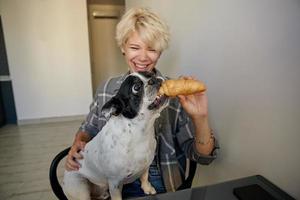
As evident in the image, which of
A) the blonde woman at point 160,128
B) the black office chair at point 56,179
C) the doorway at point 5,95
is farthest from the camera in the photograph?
the doorway at point 5,95

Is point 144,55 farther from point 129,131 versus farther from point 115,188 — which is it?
point 115,188

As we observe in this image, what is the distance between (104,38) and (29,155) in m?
2.81

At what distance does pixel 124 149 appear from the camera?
639 mm

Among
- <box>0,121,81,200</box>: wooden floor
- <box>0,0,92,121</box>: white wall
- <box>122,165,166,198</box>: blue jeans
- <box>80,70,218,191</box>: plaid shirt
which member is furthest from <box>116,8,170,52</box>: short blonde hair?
<box>0,0,92,121</box>: white wall

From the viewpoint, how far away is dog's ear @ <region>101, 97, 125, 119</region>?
2.03ft

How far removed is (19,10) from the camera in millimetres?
3250

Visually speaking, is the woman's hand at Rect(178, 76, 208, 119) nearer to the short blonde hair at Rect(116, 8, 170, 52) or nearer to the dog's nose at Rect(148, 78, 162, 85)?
the dog's nose at Rect(148, 78, 162, 85)

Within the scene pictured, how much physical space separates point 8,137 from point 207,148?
3.08m

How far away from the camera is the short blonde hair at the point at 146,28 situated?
85 centimetres

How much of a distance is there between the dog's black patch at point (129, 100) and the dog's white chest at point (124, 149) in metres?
0.03

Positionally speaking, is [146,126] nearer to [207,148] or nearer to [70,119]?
[207,148]

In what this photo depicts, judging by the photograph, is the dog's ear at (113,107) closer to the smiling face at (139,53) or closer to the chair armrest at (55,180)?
the smiling face at (139,53)

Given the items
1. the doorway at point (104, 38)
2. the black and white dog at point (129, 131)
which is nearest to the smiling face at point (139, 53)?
the black and white dog at point (129, 131)

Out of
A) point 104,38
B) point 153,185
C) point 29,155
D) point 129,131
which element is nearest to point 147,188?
point 153,185
